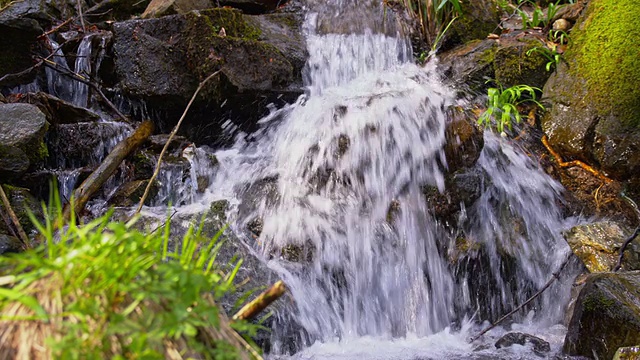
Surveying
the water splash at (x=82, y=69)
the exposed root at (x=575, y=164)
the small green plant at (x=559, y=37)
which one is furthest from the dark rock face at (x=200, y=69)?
the small green plant at (x=559, y=37)

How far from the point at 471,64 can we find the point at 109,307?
6156 mm

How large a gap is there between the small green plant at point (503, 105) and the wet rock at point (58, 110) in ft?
14.0

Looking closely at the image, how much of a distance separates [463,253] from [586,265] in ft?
3.43

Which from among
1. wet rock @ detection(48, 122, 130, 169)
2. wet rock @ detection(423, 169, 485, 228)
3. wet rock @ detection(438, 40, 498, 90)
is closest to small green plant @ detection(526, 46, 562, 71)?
wet rock @ detection(438, 40, 498, 90)

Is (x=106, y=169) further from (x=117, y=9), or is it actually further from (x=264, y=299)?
(x=117, y=9)

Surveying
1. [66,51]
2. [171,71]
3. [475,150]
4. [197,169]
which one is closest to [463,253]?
[475,150]

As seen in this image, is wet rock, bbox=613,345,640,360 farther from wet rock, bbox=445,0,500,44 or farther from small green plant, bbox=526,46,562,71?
wet rock, bbox=445,0,500,44

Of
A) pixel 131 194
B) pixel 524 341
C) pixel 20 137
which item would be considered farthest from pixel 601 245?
pixel 20 137

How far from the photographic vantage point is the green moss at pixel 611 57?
17.4ft

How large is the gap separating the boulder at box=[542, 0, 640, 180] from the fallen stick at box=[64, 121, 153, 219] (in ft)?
14.6

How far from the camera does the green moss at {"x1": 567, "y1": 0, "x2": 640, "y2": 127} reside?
17.4 feet

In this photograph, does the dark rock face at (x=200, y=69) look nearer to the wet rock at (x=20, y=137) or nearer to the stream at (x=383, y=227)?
the stream at (x=383, y=227)

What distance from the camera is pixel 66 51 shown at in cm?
668

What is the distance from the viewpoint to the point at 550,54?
20.2 feet
